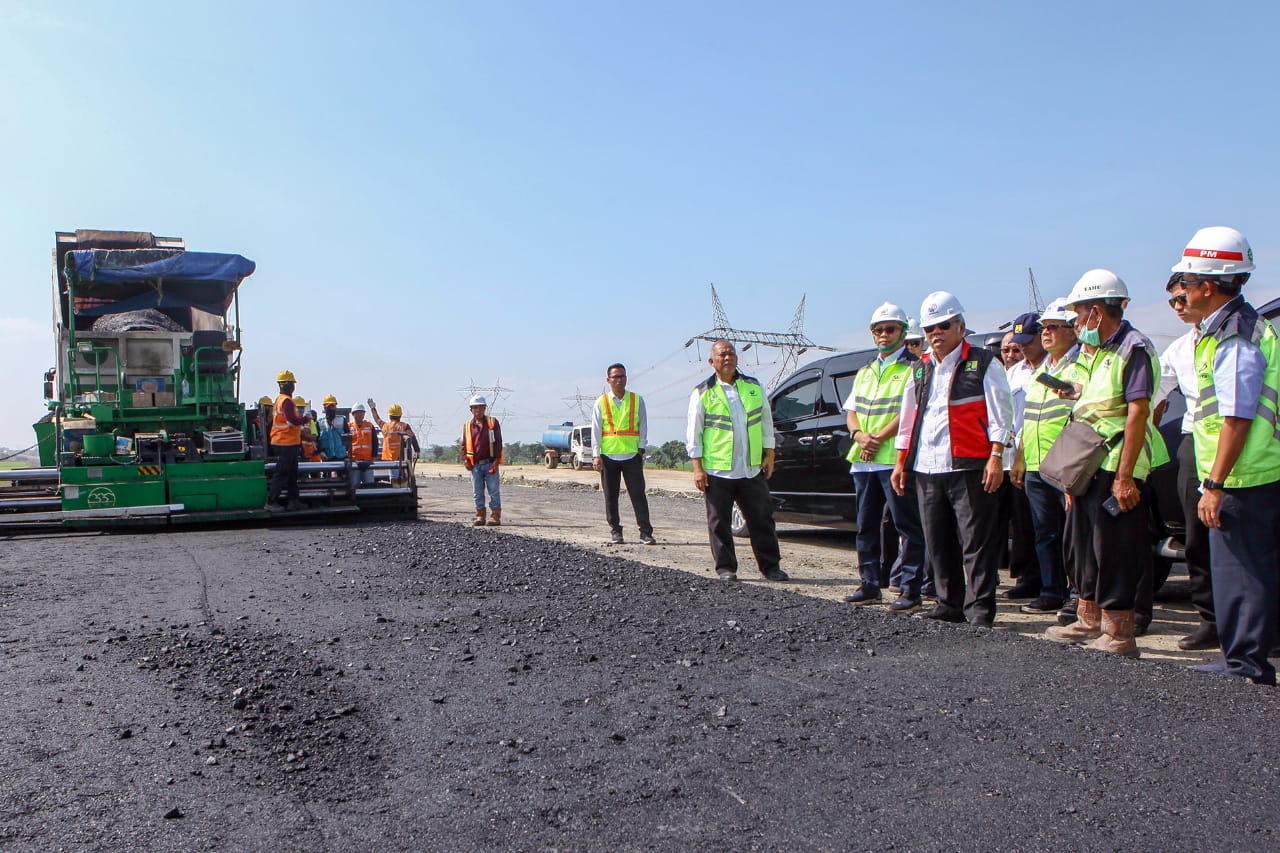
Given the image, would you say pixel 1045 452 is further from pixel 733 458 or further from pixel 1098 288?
pixel 733 458

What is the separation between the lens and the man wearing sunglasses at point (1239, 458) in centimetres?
407

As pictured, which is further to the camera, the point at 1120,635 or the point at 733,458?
the point at 733,458

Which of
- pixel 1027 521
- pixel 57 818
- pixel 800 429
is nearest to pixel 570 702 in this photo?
pixel 57 818

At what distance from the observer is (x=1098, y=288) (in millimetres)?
4902

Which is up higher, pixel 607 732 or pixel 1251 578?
pixel 1251 578

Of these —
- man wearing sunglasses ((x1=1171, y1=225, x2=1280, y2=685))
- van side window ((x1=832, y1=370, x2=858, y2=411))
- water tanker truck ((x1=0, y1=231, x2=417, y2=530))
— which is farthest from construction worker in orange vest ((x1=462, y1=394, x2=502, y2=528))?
man wearing sunglasses ((x1=1171, y1=225, x2=1280, y2=685))

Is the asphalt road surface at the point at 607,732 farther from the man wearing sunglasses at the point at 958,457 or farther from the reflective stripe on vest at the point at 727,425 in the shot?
the reflective stripe on vest at the point at 727,425

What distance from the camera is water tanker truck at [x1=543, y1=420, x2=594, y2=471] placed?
4178 cm

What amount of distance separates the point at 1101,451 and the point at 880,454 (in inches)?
74.3

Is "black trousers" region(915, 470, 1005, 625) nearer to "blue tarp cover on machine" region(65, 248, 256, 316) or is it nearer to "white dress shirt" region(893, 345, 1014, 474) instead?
"white dress shirt" region(893, 345, 1014, 474)

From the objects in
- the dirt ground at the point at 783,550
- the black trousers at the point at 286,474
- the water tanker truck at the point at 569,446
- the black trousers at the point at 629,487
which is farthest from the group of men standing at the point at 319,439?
the water tanker truck at the point at 569,446

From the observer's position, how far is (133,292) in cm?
1270

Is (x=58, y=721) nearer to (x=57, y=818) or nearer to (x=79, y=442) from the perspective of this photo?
(x=57, y=818)

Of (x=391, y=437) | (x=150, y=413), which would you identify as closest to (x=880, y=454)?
(x=150, y=413)
